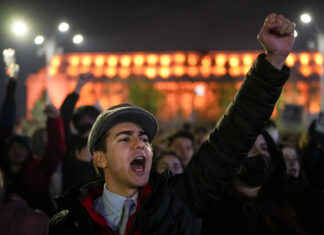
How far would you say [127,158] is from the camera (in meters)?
2.61

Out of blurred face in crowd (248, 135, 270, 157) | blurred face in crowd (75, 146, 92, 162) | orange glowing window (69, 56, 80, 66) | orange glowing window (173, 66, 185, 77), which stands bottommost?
blurred face in crowd (75, 146, 92, 162)

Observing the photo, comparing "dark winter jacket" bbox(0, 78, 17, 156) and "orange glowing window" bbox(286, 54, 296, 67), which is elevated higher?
"orange glowing window" bbox(286, 54, 296, 67)

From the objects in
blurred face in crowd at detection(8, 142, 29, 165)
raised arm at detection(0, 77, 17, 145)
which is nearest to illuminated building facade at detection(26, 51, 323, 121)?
raised arm at detection(0, 77, 17, 145)

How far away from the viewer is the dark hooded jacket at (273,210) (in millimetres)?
3211

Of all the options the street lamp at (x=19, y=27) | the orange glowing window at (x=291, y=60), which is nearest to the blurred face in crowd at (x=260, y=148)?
the street lamp at (x=19, y=27)

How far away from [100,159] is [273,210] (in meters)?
1.36

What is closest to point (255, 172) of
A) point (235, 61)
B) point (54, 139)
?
point (54, 139)

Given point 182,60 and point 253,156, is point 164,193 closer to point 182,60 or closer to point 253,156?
point 253,156

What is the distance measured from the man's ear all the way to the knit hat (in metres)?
0.05

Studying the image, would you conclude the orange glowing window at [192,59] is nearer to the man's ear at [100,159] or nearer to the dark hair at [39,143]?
the dark hair at [39,143]

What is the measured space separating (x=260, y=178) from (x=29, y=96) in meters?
90.4

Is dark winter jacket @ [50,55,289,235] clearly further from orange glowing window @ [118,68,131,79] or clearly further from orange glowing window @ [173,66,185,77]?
orange glowing window @ [118,68,131,79]

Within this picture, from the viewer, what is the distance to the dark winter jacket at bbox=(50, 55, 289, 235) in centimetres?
234

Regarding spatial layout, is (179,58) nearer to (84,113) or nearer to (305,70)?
(305,70)
